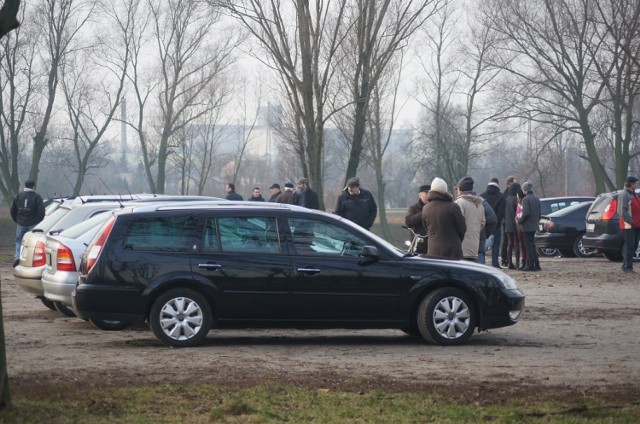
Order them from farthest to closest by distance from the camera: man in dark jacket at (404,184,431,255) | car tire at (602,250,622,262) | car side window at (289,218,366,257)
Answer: car tire at (602,250,622,262)
man in dark jacket at (404,184,431,255)
car side window at (289,218,366,257)

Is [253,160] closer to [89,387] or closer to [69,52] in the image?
[69,52]

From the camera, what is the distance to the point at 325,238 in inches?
470

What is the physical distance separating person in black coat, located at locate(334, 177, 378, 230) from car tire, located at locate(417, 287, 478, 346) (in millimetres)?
7981

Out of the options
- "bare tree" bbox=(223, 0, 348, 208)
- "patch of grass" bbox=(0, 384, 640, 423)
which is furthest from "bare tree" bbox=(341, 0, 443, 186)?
"patch of grass" bbox=(0, 384, 640, 423)

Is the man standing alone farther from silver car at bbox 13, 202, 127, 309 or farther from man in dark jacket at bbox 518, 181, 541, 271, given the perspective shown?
silver car at bbox 13, 202, 127, 309

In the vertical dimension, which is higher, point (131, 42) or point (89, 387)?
point (131, 42)

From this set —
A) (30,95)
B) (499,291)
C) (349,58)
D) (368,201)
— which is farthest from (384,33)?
(30,95)

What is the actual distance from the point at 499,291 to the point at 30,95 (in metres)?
37.4

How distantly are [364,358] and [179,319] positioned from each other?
2.02m

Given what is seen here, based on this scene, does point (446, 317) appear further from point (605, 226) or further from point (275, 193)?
point (275, 193)

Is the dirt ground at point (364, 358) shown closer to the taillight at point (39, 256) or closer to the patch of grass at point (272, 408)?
the patch of grass at point (272, 408)

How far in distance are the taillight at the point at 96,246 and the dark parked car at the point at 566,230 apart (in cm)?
1884

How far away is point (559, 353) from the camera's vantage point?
442 inches

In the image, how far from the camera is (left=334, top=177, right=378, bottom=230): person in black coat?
20.0 m
